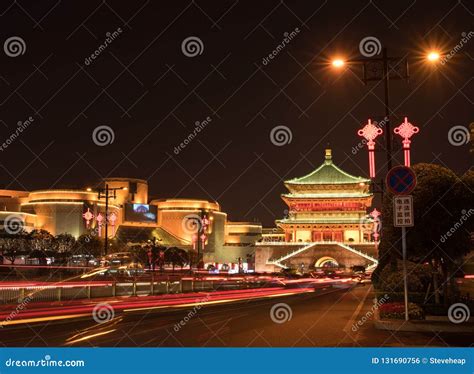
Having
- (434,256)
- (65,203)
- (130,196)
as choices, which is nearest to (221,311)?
(434,256)

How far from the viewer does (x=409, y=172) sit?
1388cm

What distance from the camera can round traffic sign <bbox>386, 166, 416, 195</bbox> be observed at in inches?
547

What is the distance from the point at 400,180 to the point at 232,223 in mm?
114676

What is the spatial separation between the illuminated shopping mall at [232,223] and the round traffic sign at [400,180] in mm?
53844

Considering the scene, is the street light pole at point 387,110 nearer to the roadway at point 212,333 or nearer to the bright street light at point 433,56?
the bright street light at point 433,56

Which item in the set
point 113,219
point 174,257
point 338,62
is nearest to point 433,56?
point 338,62

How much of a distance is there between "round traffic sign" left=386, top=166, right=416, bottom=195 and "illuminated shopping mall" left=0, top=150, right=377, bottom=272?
53844 mm

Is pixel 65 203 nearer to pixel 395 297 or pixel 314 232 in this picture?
pixel 314 232

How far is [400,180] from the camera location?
14031 millimetres

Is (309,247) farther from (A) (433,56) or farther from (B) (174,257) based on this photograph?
(A) (433,56)

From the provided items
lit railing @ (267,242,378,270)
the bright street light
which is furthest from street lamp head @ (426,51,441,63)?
lit railing @ (267,242,378,270)

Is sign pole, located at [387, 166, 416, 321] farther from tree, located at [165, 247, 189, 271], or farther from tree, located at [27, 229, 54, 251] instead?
tree, located at [165, 247, 189, 271]

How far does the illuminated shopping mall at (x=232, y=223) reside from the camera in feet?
279

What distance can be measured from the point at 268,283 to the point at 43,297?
2431 cm
